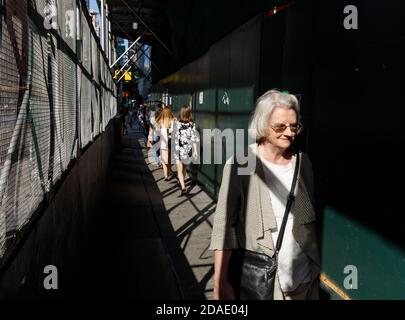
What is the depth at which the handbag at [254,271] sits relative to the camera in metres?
2.12

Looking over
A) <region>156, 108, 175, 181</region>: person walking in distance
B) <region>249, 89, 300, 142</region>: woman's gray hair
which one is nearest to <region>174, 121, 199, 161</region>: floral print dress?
<region>156, 108, 175, 181</region>: person walking in distance

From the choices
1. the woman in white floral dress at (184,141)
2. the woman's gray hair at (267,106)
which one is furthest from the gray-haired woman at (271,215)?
the woman in white floral dress at (184,141)

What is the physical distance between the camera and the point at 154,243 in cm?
545

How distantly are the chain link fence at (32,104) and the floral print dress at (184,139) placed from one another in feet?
15.7

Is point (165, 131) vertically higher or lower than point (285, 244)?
higher

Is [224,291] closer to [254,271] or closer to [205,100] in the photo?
[254,271]

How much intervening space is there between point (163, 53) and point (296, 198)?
16.8 metres

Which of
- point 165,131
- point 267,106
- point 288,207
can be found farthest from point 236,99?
point 288,207

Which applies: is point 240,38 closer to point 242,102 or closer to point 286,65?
point 242,102

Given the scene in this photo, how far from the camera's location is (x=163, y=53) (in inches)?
707

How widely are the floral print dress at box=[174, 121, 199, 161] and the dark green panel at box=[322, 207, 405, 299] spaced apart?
502cm

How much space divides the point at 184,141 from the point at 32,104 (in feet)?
20.9

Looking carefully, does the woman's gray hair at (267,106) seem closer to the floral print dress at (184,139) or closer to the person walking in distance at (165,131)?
the floral print dress at (184,139)
